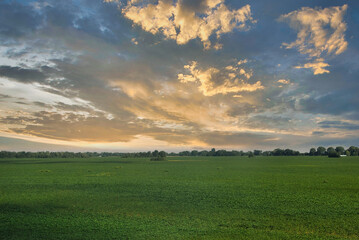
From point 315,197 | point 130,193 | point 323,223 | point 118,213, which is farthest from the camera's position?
point 130,193

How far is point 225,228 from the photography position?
12.2 metres

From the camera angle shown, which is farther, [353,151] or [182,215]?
[353,151]

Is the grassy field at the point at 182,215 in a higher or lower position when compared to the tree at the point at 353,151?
lower

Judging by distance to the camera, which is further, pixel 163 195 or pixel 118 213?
pixel 163 195

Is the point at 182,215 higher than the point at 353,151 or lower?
lower

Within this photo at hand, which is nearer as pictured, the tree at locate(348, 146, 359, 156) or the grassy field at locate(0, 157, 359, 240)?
the grassy field at locate(0, 157, 359, 240)

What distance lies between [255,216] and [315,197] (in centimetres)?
875

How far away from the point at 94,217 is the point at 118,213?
1.51m

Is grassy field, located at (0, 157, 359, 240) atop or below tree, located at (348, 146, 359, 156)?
below

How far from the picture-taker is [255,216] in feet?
46.8

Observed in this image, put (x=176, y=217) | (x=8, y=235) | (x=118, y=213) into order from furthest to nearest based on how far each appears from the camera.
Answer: (x=118, y=213) < (x=176, y=217) < (x=8, y=235)

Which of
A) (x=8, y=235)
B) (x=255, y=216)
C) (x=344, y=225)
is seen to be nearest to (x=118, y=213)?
(x=8, y=235)

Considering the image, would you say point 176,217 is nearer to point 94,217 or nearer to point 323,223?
point 94,217

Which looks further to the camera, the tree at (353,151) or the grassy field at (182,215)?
the tree at (353,151)
